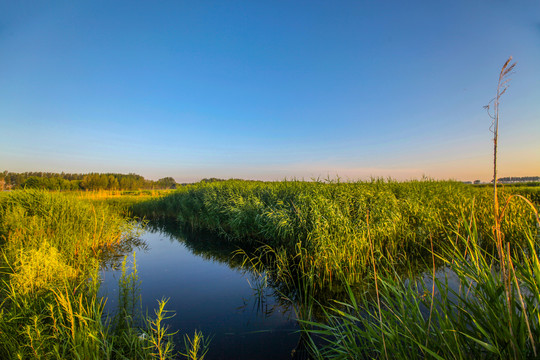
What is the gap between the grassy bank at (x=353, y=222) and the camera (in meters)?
6.96

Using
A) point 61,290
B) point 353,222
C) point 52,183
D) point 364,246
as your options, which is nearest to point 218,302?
point 61,290

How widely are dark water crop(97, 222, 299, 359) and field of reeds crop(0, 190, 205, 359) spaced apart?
0.51 metres

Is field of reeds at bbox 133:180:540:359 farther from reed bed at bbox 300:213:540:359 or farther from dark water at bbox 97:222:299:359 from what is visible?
dark water at bbox 97:222:299:359

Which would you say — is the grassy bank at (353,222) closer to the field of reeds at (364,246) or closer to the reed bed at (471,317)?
the field of reeds at (364,246)

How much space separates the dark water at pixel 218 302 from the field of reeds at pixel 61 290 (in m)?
0.51

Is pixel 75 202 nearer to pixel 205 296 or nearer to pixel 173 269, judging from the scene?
pixel 173 269

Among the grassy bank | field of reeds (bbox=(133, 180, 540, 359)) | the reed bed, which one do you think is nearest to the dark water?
field of reeds (bbox=(133, 180, 540, 359))

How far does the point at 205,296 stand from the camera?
22.3 feet

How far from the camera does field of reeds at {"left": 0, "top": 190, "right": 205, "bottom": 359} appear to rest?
10.4 ft

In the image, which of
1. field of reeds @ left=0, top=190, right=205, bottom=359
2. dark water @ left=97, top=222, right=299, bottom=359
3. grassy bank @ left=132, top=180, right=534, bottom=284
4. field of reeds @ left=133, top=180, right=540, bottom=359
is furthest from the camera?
grassy bank @ left=132, top=180, right=534, bottom=284

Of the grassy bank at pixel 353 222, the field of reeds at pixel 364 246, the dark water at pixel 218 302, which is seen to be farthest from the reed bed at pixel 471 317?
the dark water at pixel 218 302

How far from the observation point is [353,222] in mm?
8117

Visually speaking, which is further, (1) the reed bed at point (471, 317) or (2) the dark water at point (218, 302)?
(2) the dark water at point (218, 302)

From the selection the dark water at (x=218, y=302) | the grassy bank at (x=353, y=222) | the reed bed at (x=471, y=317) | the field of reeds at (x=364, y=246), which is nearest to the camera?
the reed bed at (x=471, y=317)
